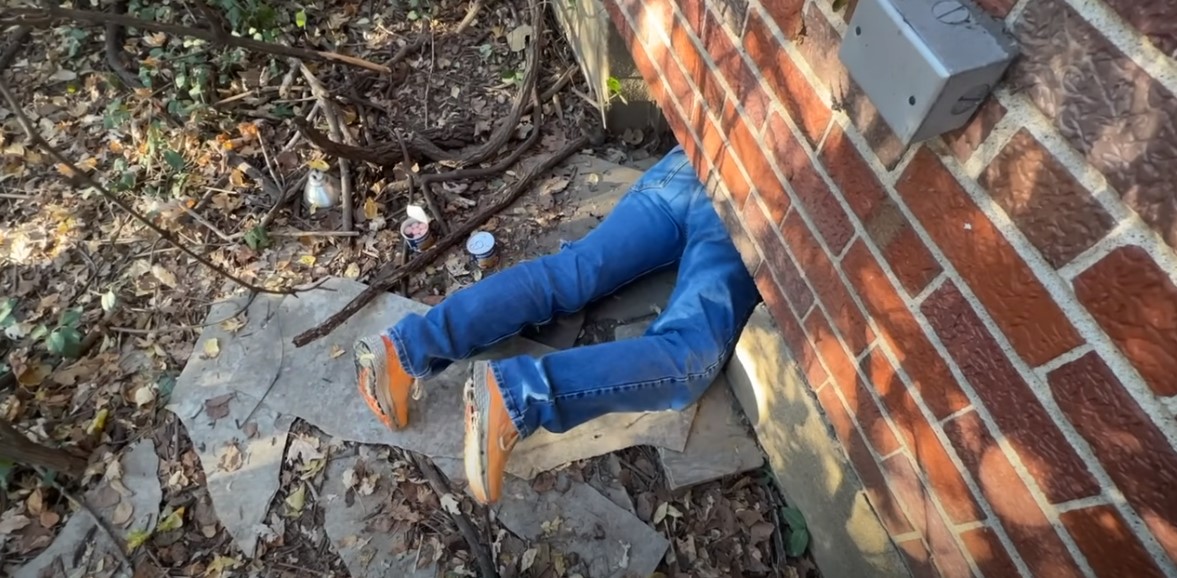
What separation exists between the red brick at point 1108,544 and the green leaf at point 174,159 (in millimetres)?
2933

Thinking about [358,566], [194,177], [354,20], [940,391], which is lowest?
[358,566]

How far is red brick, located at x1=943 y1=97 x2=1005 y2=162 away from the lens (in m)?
0.86

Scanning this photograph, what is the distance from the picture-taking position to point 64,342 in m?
2.19

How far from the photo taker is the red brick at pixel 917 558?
140 centimetres

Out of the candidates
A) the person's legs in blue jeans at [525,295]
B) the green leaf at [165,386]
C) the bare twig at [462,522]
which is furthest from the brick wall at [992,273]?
the green leaf at [165,386]

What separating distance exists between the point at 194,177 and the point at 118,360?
0.78 m

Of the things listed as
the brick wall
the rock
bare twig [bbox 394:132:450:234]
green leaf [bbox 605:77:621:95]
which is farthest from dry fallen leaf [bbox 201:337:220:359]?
the brick wall

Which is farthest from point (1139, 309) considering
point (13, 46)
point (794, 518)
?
point (13, 46)

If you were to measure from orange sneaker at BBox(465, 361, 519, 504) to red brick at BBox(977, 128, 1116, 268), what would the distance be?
1.29 metres

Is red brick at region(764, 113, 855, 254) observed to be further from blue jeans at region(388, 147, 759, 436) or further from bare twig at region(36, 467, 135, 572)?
bare twig at region(36, 467, 135, 572)

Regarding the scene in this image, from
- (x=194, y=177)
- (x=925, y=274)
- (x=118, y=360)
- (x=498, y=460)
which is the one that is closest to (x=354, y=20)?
(x=194, y=177)

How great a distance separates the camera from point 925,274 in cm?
107

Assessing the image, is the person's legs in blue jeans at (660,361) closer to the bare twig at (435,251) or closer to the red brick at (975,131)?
the bare twig at (435,251)

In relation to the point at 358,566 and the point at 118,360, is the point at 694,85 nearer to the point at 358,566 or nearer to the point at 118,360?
the point at 358,566
